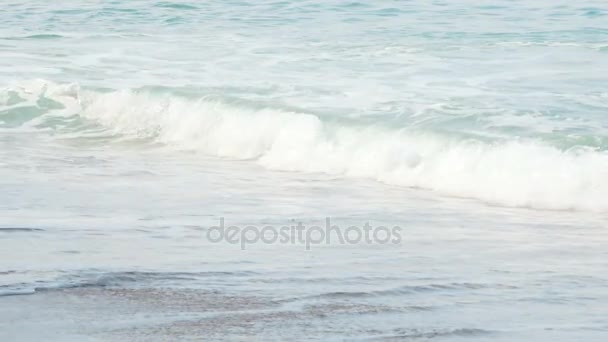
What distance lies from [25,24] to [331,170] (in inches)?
505

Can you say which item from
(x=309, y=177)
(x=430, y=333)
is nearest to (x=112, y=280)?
(x=430, y=333)

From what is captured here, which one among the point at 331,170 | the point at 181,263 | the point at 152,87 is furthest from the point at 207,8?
the point at 181,263

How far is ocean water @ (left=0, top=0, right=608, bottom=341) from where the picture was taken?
581cm

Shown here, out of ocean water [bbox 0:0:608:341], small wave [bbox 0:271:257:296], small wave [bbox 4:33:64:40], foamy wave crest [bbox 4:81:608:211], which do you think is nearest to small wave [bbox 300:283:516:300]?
ocean water [bbox 0:0:608:341]

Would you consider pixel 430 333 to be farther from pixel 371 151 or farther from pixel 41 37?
pixel 41 37

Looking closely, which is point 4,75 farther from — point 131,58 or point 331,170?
point 331,170

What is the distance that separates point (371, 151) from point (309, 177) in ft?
2.78

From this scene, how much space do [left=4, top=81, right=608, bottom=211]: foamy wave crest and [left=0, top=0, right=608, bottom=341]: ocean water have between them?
3cm

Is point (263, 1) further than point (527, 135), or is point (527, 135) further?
point (263, 1)

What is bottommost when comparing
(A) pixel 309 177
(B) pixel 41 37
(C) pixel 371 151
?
(A) pixel 309 177

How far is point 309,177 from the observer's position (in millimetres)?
10734

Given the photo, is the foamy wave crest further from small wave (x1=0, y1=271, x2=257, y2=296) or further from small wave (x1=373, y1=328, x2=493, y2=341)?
small wave (x1=373, y1=328, x2=493, y2=341)

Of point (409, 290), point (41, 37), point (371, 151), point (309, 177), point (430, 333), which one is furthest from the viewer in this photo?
point (41, 37)

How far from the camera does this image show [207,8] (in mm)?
24438
